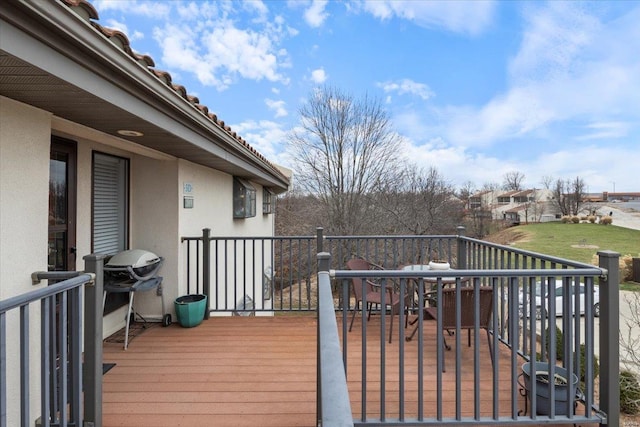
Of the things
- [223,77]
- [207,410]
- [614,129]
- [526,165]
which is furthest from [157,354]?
[526,165]

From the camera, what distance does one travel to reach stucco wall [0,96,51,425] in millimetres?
2035

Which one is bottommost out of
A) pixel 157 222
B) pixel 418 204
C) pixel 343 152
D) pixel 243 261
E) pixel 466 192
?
pixel 243 261

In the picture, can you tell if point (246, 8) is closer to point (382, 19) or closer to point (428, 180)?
point (382, 19)

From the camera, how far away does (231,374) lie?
2.95 meters

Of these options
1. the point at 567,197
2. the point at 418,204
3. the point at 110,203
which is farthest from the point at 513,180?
the point at 110,203

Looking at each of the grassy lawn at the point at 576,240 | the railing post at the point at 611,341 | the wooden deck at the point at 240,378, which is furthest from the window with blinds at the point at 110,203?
the grassy lawn at the point at 576,240

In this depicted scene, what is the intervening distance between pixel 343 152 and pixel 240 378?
1142cm

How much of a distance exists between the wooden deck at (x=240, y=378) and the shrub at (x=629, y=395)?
1.05 meters

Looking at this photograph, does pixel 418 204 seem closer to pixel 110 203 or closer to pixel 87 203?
pixel 110 203

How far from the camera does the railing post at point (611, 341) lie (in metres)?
2.18

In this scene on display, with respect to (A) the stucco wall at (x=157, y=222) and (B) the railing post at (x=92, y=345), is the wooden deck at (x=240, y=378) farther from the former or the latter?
(A) the stucco wall at (x=157, y=222)

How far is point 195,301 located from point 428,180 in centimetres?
1318

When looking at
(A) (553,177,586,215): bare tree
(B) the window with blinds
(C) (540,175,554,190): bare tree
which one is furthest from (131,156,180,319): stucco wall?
(A) (553,177,586,215): bare tree

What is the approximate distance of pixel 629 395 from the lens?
3225 millimetres
